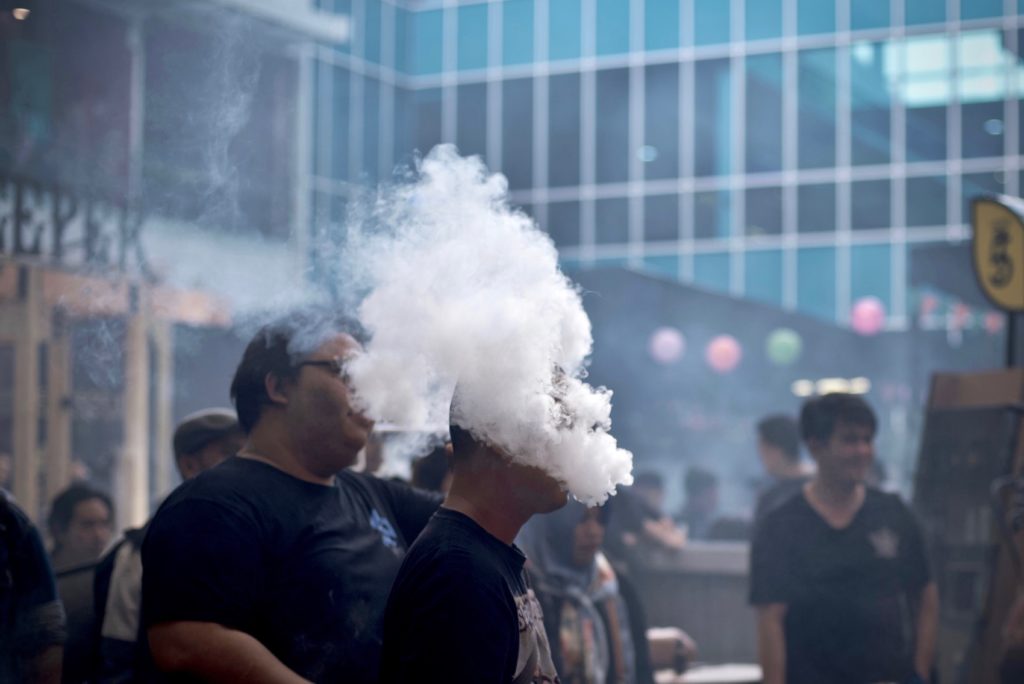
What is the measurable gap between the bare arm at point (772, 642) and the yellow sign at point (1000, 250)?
9.90 ft

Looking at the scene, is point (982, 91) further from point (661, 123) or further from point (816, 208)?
point (661, 123)

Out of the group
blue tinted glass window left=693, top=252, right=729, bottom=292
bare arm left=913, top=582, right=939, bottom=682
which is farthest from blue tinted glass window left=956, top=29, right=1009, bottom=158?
bare arm left=913, top=582, right=939, bottom=682

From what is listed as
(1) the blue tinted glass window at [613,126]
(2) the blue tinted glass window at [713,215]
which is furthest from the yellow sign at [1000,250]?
(1) the blue tinted glass window at [613,126]

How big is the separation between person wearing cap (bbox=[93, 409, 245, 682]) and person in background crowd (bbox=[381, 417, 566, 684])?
43.9 inches

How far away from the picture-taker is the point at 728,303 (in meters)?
14.2

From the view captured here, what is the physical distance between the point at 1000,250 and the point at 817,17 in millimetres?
19427

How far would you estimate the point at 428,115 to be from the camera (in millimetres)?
27953

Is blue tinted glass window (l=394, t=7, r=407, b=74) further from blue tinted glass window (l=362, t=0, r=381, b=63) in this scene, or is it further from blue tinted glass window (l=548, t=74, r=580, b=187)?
blue tinted glass window (l=548, t=74, r=580, b=187)

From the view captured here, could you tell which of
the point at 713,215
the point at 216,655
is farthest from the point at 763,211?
the point at 216,655

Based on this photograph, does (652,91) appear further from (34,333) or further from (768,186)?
(34,333)

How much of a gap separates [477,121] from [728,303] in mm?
14240

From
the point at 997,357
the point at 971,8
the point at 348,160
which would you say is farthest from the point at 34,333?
the point at 971,8

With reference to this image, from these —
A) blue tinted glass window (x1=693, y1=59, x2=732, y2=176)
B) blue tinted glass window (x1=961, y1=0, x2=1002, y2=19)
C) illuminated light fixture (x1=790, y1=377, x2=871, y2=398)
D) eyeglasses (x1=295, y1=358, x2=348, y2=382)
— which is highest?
blue tinted glass window (x1=961, y1=0, x2=1002, y2=19)

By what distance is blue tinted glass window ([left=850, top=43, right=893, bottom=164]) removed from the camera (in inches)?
965
